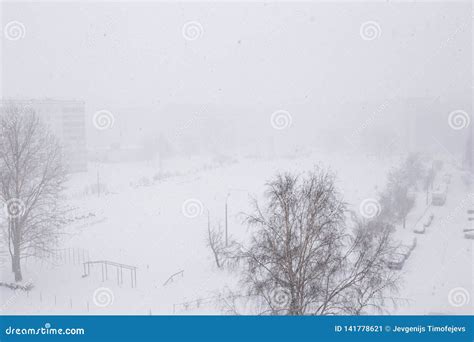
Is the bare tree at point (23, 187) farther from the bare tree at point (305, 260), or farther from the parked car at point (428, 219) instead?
the parked car at point (428, 219)

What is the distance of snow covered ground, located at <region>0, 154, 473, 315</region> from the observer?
11.5 meters

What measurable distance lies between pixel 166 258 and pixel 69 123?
3823 cm

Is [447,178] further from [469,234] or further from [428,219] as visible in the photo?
[469,234]

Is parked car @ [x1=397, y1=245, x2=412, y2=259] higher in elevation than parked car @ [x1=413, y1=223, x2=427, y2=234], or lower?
lower

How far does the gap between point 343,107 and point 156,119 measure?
38.9m

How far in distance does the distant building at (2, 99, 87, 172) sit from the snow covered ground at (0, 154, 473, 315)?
1873cm

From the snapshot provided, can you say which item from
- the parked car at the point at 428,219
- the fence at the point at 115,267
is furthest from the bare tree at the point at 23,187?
the parked car at the point at 428,219

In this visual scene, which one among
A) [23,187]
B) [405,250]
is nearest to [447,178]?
[405,250]

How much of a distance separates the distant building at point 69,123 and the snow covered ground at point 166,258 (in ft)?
61.5

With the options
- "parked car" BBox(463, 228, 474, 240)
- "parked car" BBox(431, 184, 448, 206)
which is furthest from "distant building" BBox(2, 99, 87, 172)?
"parked car" BBox(463, 228, 474, 240)

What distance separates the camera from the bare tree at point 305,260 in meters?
7.39

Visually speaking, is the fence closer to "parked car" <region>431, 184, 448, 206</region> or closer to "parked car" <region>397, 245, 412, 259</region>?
"parked car" <region>397, 245, 412, 259</region>

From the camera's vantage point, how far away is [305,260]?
24.4ft
